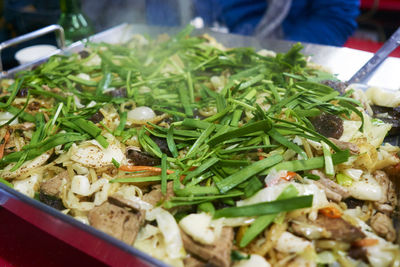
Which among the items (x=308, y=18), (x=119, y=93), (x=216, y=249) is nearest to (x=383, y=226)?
(x=216, y=249)

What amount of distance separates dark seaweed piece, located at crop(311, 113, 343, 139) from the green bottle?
315 centimetres

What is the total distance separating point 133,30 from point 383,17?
6051mm

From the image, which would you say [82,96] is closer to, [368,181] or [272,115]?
[272,115]

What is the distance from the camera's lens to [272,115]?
6.69ft

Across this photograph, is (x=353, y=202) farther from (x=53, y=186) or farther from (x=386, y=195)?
(x=53, y=186)

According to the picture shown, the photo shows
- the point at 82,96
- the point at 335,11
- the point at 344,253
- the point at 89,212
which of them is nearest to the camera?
the point at 344,253

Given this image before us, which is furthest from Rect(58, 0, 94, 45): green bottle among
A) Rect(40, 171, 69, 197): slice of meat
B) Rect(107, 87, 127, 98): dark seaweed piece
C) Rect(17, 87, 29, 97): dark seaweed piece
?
Rect(40, 171, 69, 197): slice of meat

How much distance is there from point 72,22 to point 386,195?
3.76 metres

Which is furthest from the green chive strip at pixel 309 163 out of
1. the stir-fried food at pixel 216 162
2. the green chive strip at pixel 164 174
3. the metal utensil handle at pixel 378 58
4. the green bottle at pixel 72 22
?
the green bottle at pixel 72 22

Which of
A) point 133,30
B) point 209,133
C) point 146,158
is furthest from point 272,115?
point 133,30

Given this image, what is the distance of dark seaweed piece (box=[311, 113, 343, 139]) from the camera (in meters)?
1.98

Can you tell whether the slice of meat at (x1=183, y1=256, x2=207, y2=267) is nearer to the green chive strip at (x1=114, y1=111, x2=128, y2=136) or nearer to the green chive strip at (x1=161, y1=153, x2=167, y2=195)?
the green chive strip at (x1=161, y1=153, x2=167, y2=195)

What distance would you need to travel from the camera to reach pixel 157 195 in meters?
1.72

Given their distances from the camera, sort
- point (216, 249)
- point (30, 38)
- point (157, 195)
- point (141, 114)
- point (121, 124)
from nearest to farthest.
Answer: point (216, 249), point (157, 195), point (121, 124), point (141, 114), point (30, 38)
